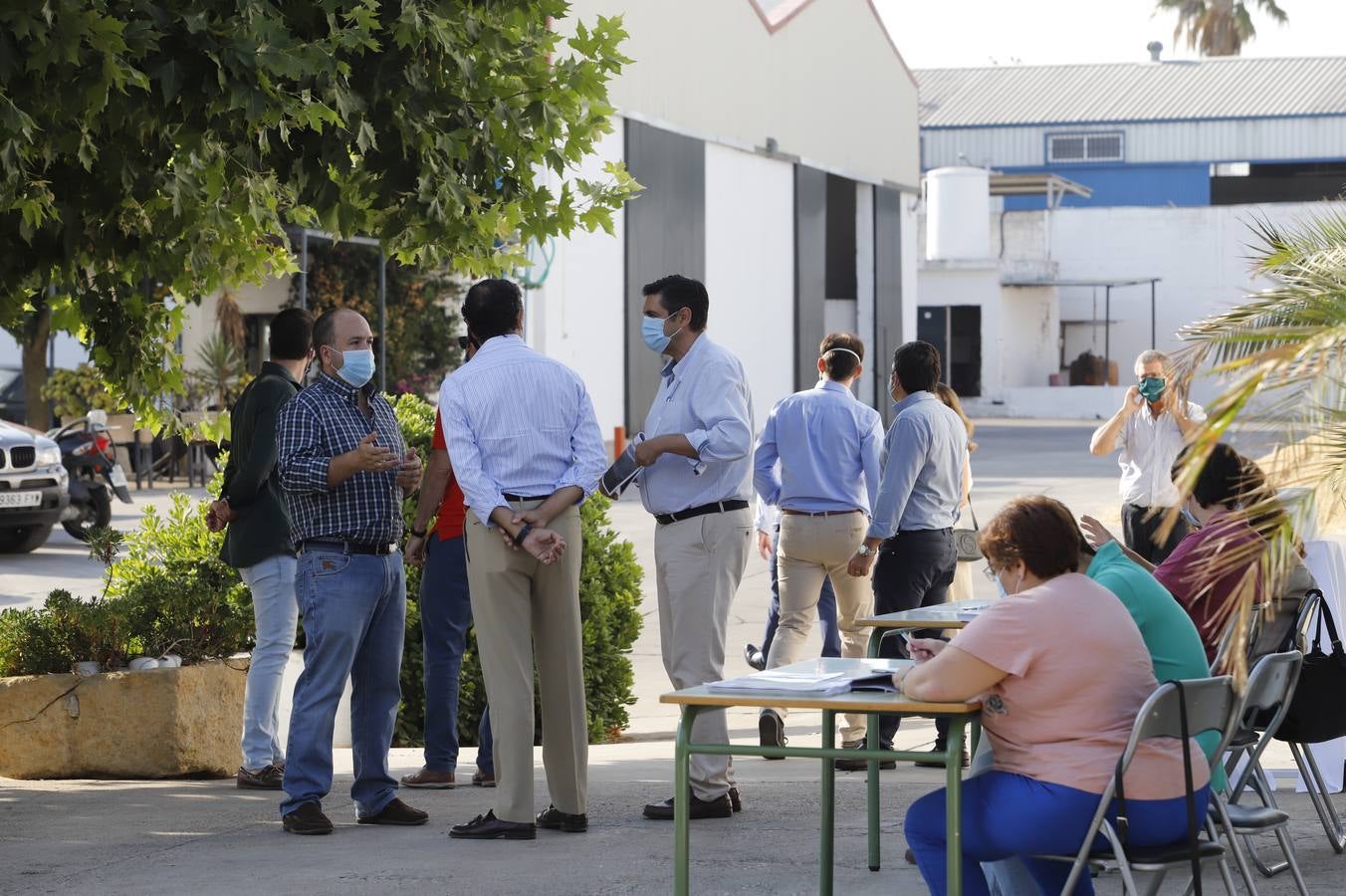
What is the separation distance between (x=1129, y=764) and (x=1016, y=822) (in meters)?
0.34

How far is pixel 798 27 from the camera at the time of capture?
35625mm

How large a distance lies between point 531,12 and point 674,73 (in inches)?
945

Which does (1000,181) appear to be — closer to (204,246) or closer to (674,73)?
(674,73)

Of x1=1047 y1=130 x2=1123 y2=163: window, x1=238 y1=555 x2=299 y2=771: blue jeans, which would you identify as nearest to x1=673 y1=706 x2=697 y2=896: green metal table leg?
x1=238 y1=555 x2=299 y2=771: blue jeans

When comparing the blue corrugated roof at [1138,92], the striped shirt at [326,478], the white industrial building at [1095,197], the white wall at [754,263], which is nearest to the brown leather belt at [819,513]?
the striped shirt at [326,478]

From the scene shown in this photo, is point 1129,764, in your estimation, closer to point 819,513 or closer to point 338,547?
point 338,547

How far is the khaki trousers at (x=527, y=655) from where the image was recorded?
6.57 m

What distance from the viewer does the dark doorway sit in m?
50.6

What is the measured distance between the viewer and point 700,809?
6980 millimetres

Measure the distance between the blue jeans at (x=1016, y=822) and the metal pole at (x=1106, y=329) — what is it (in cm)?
4755

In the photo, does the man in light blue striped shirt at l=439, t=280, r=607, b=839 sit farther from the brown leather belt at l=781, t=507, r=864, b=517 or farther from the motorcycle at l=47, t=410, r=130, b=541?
the motorcycle at l=47, t=410, r=130, b=541

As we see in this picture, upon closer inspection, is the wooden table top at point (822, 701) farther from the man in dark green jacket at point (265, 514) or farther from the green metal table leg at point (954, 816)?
the man in dark green jacket at point (265, 514)

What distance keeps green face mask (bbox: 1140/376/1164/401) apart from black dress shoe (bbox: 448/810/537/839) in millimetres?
5284

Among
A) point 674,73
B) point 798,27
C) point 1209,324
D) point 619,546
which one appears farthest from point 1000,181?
point 1209,324
